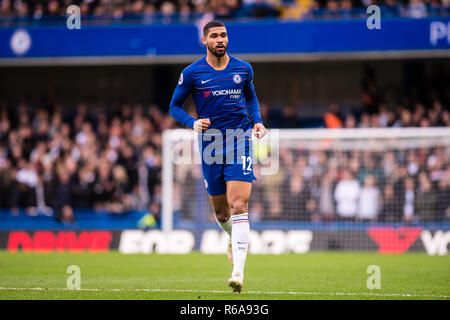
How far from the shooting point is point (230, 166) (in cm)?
802

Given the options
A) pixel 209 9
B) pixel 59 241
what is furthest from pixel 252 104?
pixel 209 9

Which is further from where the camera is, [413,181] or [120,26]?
[120,26]

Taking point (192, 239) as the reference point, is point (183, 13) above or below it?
above

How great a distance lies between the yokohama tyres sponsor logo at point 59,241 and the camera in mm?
16844

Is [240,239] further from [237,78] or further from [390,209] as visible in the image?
[390,209]

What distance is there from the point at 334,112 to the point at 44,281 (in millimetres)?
12671

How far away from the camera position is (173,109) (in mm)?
8305

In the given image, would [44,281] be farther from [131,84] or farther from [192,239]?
[131,84]

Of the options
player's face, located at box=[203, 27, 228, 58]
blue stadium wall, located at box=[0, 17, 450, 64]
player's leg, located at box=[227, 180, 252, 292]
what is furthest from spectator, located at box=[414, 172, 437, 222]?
player's face, located at box=[203, 27, 228, 58]

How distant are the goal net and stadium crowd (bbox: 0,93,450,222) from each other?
3cm

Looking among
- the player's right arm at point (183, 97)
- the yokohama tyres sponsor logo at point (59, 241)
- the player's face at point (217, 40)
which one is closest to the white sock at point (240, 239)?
the player's right arm at point (183, 97)

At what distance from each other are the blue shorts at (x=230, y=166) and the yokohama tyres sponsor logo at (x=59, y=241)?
9.02 m
